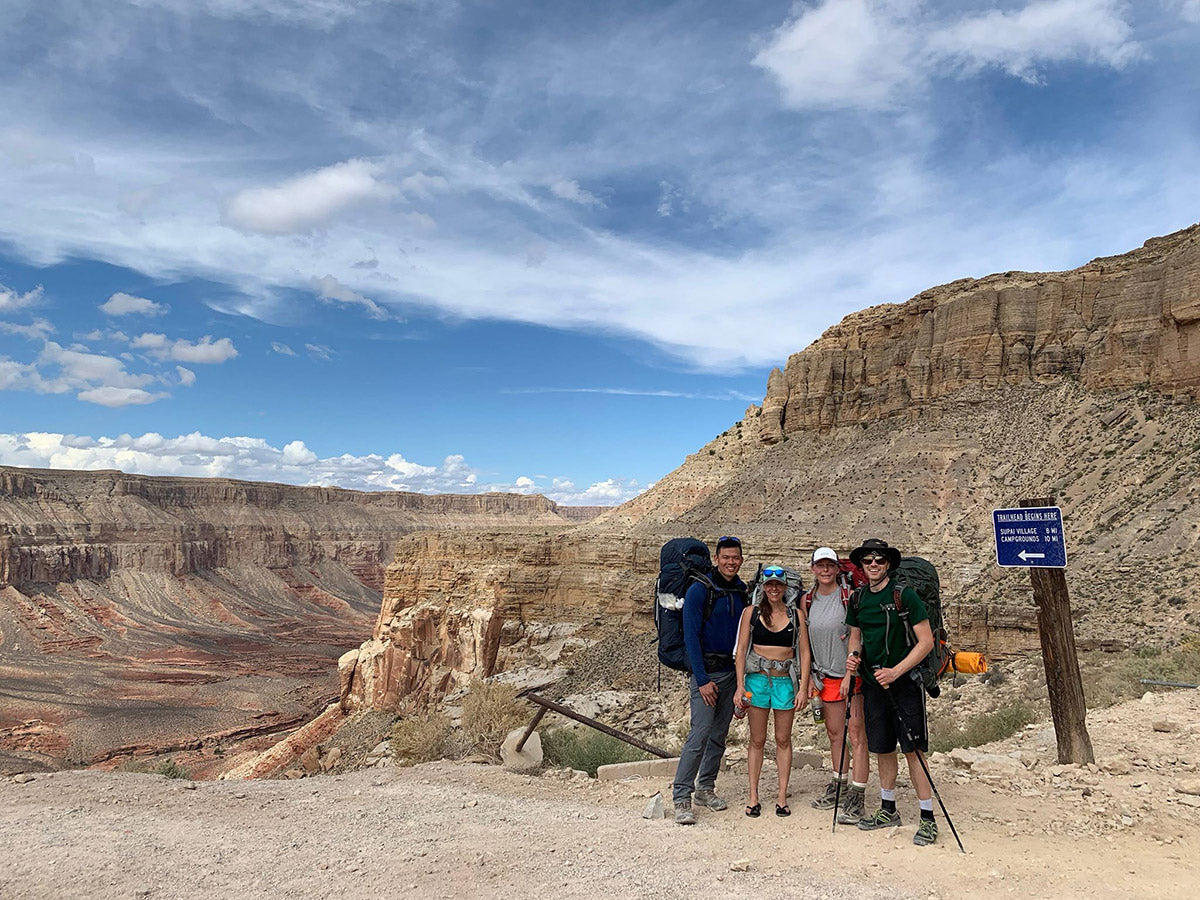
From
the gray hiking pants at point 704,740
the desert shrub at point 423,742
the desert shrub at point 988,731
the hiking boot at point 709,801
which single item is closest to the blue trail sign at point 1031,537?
the desert shrub at point 988,731

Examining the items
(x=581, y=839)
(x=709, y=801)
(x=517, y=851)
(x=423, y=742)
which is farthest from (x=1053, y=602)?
(x=423, y=742)

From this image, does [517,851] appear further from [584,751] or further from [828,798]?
[584,751]

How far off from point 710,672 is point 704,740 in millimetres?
546

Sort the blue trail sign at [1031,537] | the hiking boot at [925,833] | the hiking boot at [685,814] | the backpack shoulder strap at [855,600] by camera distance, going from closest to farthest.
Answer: the hiking boot at [925,833] → the backpack shoulder strap at [855,600] → the hiking boot at [685,814] → the blue trail sign at [1031,537]

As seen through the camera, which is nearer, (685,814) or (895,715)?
(895,715)

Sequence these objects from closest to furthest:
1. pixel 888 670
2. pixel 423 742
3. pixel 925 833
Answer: pixel 925 833
pixel 888 670
pixel 423 742

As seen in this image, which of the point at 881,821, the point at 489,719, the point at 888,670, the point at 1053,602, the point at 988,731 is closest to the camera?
the point at 888,670

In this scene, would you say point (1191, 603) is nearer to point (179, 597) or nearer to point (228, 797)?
point (228, 797)

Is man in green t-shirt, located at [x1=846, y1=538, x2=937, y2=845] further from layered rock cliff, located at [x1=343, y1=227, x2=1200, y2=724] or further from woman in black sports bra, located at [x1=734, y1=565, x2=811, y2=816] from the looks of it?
layered rock cliff, located at [x1=343, y1=227, x2=1200, y2=724]

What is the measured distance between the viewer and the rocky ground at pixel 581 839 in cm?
420

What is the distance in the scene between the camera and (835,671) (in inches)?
202

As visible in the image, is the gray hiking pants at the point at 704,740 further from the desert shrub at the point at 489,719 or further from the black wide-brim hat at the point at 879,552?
the desert shrub at the point at 489,719

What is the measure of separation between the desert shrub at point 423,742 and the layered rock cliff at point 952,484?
1490 cm

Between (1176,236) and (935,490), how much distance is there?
15.4 metres
